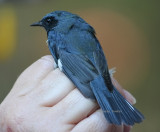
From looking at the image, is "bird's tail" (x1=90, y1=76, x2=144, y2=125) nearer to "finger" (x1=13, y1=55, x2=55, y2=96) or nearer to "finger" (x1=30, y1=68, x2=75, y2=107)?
"finger" (x1=30, y1=68, x2=75, y2=107)

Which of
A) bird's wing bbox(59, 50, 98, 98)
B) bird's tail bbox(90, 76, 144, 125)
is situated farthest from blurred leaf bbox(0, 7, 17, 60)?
bird's tail bbox(90, 76, 144, 125)

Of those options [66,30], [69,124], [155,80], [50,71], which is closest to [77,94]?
[69,124]

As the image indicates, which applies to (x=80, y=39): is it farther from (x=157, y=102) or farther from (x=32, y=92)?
(x=157, y=102)

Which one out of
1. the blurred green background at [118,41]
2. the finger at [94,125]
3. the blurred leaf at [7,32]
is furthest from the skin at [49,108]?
the blurred leaf at [7,32]

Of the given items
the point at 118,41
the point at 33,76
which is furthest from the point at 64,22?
the point at 118,41

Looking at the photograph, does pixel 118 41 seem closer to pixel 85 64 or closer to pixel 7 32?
pixel 7 32
